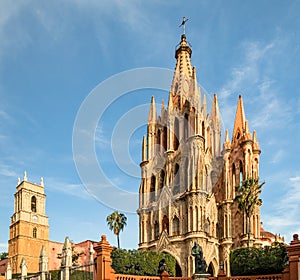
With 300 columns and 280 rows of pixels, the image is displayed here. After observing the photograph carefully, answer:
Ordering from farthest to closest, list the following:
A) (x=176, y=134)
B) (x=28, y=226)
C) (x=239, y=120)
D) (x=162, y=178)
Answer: (x=28, y=226), (x=239, y=120), (x=176, y=134), (x=162, y=178)

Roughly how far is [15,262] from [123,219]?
21.7 metres

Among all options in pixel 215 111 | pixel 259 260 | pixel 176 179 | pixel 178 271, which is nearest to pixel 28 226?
pixel 176 179

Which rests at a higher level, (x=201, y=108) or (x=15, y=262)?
(x=201, y=108)

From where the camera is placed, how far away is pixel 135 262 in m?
36.5

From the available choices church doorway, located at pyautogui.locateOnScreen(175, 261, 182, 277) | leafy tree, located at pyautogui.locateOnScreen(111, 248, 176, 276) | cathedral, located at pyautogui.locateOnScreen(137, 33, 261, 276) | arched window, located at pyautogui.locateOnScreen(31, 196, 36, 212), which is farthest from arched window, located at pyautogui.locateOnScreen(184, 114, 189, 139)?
arched window, located at pyautogui.locateOnScreen(31, 196, 36, 212)

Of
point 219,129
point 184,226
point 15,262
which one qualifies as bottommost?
point 15,262

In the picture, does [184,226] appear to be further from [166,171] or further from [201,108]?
[201,108]

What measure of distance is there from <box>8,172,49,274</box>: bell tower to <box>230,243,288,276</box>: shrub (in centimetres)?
4422

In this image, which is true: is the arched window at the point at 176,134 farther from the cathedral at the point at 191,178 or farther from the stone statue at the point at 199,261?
the stone statue at the point at 199,261

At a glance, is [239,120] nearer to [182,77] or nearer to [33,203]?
[182,77]

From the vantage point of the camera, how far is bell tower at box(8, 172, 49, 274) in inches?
2714

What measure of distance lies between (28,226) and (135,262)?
39.2 metres

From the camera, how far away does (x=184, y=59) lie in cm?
6356

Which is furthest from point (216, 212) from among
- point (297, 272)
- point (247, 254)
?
point (297, 272)
